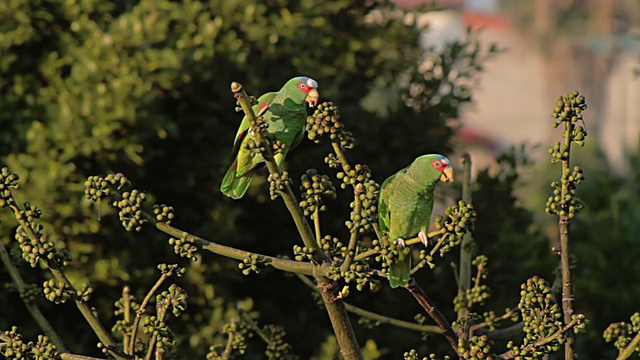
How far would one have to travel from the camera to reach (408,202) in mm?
2660

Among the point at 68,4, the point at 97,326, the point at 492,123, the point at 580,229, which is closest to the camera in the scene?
the point at 97,326

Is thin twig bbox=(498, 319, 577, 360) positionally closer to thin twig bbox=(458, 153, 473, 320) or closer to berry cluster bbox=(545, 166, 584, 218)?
berry cluster bbox=(545, 166, 584, 218)

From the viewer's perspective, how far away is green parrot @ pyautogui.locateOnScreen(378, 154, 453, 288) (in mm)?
2568

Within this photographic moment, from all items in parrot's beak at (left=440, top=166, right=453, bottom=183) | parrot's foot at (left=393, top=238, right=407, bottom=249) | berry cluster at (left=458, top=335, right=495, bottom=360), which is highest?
parrot's beak at (left=440, top=166, right=453, bottom=183)

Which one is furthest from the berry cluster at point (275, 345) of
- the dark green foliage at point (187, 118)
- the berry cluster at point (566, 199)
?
the dark green foliage at point (187, 118)

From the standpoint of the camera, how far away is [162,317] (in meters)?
2.45

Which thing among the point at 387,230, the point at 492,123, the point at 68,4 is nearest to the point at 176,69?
the point at 68,4

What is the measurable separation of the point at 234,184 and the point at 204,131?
→ 2.63m

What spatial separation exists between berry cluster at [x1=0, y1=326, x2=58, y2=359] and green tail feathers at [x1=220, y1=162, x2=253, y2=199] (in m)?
0.97

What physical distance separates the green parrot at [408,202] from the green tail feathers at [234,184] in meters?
0.60

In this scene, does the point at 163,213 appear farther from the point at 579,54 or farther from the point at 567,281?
the point at 579,54

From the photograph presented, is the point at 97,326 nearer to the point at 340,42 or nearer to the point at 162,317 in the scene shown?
the point at 162,317

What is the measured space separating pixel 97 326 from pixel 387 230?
973mm

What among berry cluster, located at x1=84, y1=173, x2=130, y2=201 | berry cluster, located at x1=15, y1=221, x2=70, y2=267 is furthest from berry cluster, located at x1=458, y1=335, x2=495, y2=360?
berry cluster, located at x1=15, y1=221, x2=70, y2=267
